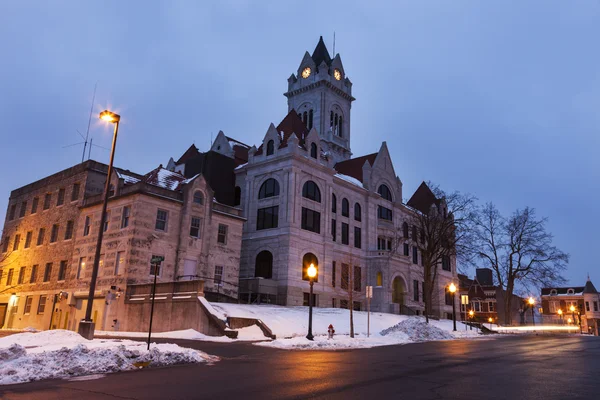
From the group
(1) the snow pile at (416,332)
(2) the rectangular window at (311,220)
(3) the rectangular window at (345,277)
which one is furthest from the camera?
(3) the rectangular window at (345,277)

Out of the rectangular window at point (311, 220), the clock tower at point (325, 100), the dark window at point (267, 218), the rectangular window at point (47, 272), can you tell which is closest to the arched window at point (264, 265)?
the dark window at point (267, 218)

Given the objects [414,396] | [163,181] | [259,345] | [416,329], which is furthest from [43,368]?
[163,181]

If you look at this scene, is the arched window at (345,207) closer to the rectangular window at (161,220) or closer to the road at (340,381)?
the rectangular window at (161,220)

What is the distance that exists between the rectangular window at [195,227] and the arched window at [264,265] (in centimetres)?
1025

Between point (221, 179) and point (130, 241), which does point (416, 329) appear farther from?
point (221, 179)

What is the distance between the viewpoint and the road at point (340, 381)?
29.0ft

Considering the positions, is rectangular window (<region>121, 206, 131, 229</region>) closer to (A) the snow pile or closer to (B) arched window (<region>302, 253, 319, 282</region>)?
(B) arched window (<region>302, 253, 319, 282</region>)

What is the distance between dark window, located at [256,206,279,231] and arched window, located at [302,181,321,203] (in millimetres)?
3513

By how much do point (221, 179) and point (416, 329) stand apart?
28.5 metres

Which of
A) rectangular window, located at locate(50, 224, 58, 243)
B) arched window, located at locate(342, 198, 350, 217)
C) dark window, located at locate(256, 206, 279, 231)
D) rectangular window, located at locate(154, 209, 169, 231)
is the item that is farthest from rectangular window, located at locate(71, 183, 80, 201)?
arched window, located at locate(342, 198, 350, 217)

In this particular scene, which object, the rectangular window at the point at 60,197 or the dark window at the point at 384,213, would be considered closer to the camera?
the rectangular window at the point at 60,197

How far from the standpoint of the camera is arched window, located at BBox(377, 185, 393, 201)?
60862mm

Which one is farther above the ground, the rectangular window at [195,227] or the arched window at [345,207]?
the arched window at [345,207]

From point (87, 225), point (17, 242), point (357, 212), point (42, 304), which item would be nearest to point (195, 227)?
point (87, 225)
